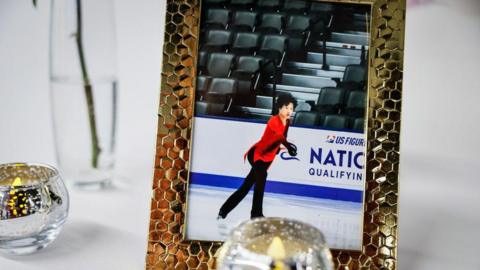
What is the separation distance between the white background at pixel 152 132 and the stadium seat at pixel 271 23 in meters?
0.26

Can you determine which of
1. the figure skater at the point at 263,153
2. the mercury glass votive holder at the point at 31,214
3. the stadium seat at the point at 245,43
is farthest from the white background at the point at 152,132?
the stadium seat at the point at 245,43

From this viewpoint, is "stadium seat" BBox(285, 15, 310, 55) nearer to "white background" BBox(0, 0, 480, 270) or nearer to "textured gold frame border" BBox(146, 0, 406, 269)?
"textured gold frame border" BBox(146, 0, 406, 269)

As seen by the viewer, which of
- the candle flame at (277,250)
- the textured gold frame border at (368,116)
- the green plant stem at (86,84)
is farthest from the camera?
the green plant stem at (86,84)

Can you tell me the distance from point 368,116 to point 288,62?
3.7 inches

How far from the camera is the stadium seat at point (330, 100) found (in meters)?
0.56

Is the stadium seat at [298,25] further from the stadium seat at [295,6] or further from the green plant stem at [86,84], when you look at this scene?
the green plant stem at [86,84]

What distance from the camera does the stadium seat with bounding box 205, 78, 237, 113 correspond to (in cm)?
56

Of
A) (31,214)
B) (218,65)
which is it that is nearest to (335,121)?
(218,65)

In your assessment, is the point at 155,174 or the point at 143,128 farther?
the point at 143,128

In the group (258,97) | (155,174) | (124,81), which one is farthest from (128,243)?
(124,81)

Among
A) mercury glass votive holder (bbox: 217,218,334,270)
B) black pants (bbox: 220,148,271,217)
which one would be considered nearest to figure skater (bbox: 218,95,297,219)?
black pants (bbox: 220,148,271,217)

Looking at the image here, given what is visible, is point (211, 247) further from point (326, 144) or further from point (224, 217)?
point (326, 144)

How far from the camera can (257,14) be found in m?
0.56

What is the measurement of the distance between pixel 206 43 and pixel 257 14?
0.06 m
